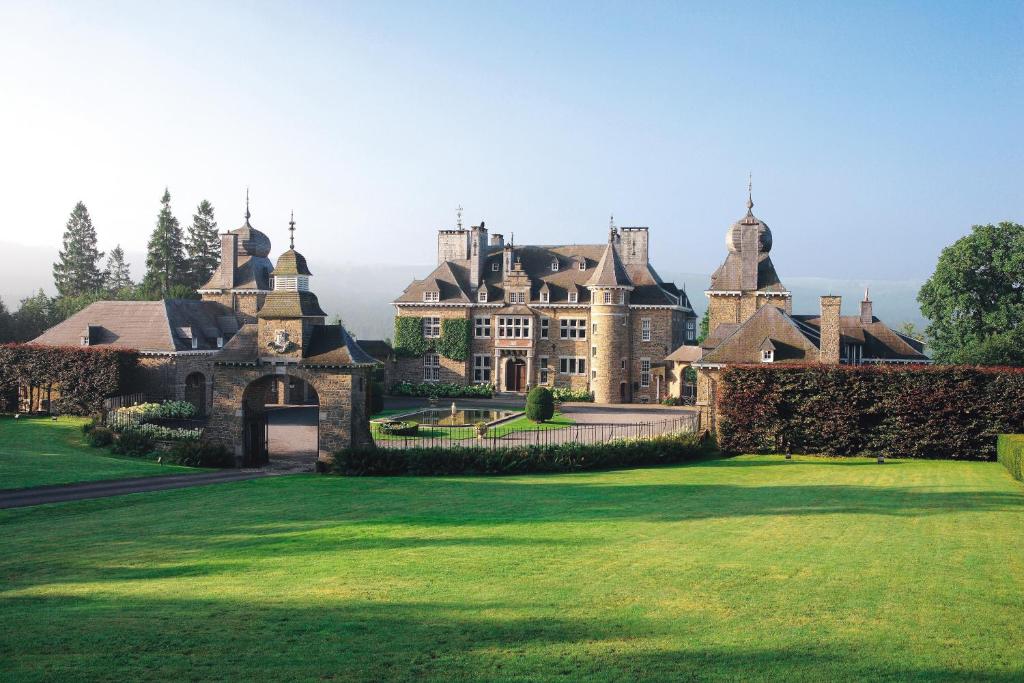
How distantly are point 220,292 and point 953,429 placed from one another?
4351cm

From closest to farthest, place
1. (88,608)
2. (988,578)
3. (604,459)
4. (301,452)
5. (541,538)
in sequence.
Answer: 1. (88,608)
2. (988,578)
3. (541,538)
4. (604,459)
5. (301,452)

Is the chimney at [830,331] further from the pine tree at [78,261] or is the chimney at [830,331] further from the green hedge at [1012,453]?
the pine tree at [78,261]

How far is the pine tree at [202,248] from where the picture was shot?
3145 inches

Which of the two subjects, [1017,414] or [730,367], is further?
[730,367]

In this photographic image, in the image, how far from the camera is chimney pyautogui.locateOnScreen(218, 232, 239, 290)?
53.8 m

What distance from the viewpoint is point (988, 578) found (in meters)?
11.6

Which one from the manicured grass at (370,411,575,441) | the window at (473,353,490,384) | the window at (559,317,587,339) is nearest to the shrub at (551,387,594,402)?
the window at (559,317,587,339)

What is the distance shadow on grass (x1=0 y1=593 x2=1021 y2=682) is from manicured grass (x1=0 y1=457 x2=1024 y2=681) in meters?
0.03

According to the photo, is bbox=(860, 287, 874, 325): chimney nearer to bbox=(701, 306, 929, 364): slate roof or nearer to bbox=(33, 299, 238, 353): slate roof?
bbox=(701, 306, 929, 364): slate roof

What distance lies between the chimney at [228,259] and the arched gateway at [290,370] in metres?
26.2

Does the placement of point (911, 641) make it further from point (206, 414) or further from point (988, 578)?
point (206, 414)

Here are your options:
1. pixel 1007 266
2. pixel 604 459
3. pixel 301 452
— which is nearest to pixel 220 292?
pixel 301 452

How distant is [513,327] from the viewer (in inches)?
2242

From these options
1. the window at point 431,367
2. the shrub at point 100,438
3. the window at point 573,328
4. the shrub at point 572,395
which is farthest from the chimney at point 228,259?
the shrub at point 100,438
